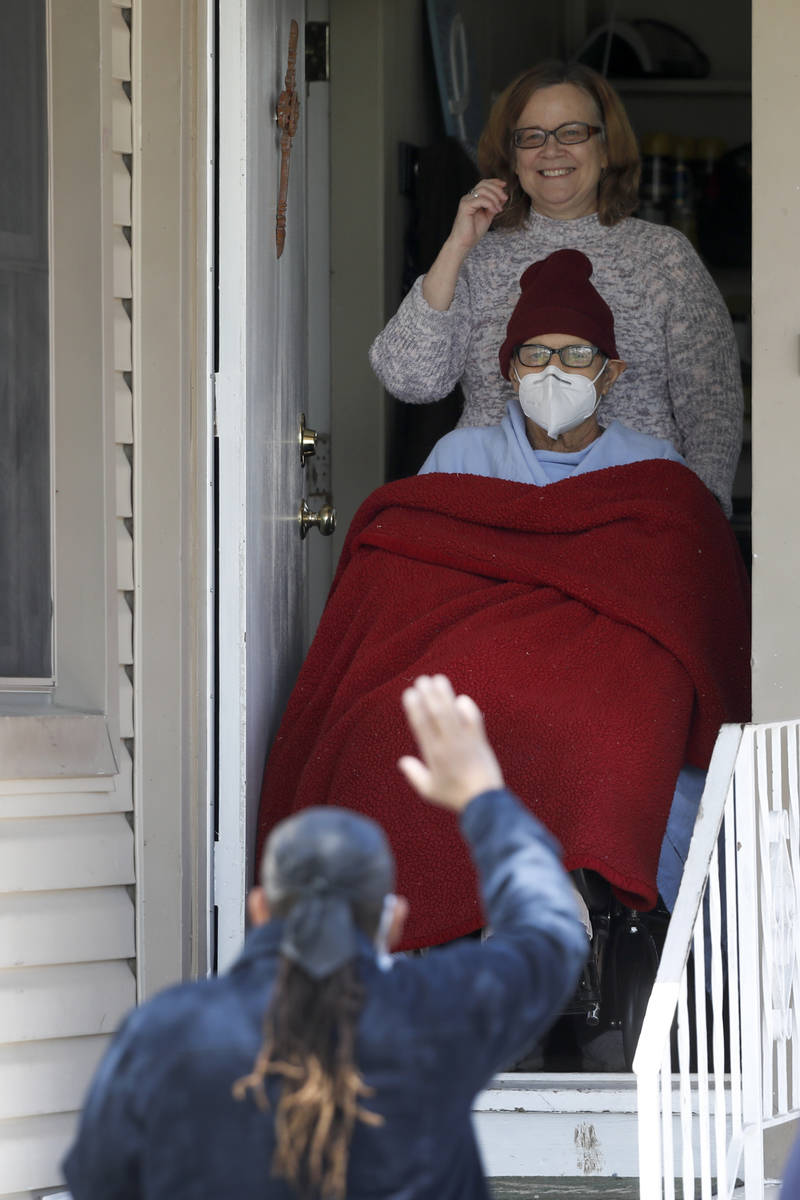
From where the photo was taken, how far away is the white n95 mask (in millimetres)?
2863

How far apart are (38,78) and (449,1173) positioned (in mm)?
1951

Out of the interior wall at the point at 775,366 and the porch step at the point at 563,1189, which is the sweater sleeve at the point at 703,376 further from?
the porch step at the point at 563,1189

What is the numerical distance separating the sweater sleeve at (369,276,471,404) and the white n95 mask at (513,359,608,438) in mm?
339

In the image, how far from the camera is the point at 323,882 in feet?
3.35

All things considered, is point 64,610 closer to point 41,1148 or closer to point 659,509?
point 41,1148

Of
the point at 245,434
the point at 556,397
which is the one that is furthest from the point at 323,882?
the point at 556,397

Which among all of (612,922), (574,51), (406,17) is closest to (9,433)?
(612,922)

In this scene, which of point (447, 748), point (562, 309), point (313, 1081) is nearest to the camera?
point (313, 1081)

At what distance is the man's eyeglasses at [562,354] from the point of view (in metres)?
2.87

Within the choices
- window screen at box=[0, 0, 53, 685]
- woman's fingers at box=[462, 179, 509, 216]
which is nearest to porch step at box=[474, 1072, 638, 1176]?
window screen at box=[0, 0, 53, 685]

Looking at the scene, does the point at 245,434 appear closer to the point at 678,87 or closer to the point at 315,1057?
the point at 315,1057

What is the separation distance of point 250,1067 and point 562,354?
6.78ft

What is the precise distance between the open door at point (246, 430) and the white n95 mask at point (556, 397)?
0.48 metres

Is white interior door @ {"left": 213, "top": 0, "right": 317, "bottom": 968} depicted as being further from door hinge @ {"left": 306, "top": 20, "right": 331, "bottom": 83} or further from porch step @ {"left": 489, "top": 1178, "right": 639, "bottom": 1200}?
door hinge @ {"left": 306, "top": 20, "right": 331, "bottom": 83}
